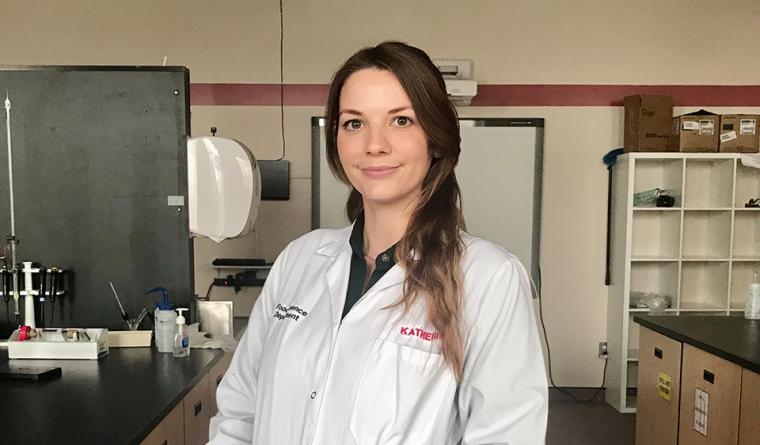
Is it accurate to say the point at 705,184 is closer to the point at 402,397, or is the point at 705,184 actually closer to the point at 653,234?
the point at 653,234

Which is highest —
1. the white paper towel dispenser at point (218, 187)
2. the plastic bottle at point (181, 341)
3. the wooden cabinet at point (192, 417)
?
the white paper towel dispenser at point (218, 187)

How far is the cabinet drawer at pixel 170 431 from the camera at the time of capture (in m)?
1.41

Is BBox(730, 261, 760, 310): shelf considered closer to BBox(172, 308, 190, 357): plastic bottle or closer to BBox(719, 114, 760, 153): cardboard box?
BBox(719, 114, 760, 153): cardboard box

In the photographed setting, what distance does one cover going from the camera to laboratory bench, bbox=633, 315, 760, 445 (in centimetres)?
205

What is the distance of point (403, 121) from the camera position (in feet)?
3.47

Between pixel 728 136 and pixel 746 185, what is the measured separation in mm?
509

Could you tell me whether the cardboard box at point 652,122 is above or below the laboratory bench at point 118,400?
above

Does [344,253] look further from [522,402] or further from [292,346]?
[522,402]

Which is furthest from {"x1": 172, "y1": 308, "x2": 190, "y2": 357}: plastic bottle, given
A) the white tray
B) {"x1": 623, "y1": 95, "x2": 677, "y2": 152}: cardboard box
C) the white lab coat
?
{"x1": 623, "y1": 95, "x2": 677, "y2": 152}: cardboard box

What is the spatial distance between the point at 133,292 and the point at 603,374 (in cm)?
333

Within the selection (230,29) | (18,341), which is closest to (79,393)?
(18,341)

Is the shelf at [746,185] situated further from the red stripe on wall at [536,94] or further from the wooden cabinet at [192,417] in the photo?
the wooden cabinet at [192,417]

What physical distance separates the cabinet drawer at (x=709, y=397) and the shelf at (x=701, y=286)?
1.81 meters

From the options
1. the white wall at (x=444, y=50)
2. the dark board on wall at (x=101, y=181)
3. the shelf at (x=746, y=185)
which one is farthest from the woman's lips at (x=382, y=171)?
the shelf at (x=746, y=185)
